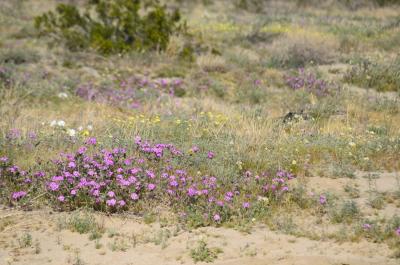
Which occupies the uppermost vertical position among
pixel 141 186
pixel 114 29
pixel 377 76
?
pixel 114 29

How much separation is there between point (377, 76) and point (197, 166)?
24.8 feet

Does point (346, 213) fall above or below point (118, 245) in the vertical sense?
above

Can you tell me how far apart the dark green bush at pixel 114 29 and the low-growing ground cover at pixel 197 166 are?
1764 millimetres

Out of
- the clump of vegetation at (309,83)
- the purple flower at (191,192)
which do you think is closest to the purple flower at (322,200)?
the purple flower at (191,192)

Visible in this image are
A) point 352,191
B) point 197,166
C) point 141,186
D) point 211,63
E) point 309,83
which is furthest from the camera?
point 211,63

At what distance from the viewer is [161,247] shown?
5086 millimetres

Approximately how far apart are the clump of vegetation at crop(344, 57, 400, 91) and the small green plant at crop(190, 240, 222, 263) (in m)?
8.40

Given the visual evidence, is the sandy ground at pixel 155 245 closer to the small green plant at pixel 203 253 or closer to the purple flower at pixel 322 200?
the small green plant at pixel 203 253

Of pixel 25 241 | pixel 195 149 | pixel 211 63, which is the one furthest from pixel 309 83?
pixel 25 241

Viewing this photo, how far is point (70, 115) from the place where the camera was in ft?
31.7

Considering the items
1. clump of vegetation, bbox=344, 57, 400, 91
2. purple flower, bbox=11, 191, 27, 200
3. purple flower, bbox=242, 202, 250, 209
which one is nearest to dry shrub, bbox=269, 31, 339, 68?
clump of vegetation, bbox=344, 57, 400, 91

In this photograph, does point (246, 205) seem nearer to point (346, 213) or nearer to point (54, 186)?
point (346, 213)

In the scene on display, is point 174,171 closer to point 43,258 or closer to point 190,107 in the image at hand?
point 43,258

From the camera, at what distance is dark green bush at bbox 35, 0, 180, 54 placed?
14805 mm
